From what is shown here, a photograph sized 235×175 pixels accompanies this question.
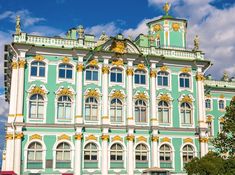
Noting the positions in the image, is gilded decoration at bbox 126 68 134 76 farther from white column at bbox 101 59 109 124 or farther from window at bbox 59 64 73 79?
window at bbox 59 64 73 79

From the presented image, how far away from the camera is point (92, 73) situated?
4506 cm

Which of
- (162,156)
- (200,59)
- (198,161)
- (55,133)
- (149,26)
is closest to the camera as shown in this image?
(198,161)

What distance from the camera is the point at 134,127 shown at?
1763 inches

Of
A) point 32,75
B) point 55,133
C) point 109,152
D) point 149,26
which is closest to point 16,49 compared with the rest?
point 32,75

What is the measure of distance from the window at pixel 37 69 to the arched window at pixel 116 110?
27.4 feet

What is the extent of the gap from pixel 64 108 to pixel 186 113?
1460 centimetres

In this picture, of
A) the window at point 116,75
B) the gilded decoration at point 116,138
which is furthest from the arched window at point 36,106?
the window at point 116,75

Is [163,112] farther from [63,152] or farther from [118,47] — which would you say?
[63,152]

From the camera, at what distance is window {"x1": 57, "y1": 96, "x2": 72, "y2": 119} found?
43125mm

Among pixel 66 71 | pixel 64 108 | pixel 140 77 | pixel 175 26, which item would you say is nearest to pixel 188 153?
pixel 140 77

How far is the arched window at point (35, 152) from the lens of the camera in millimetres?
41125

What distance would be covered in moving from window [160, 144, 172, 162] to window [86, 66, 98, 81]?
10.9 meters

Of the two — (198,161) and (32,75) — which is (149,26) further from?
(198,161)

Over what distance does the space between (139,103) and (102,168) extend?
8594 mm
